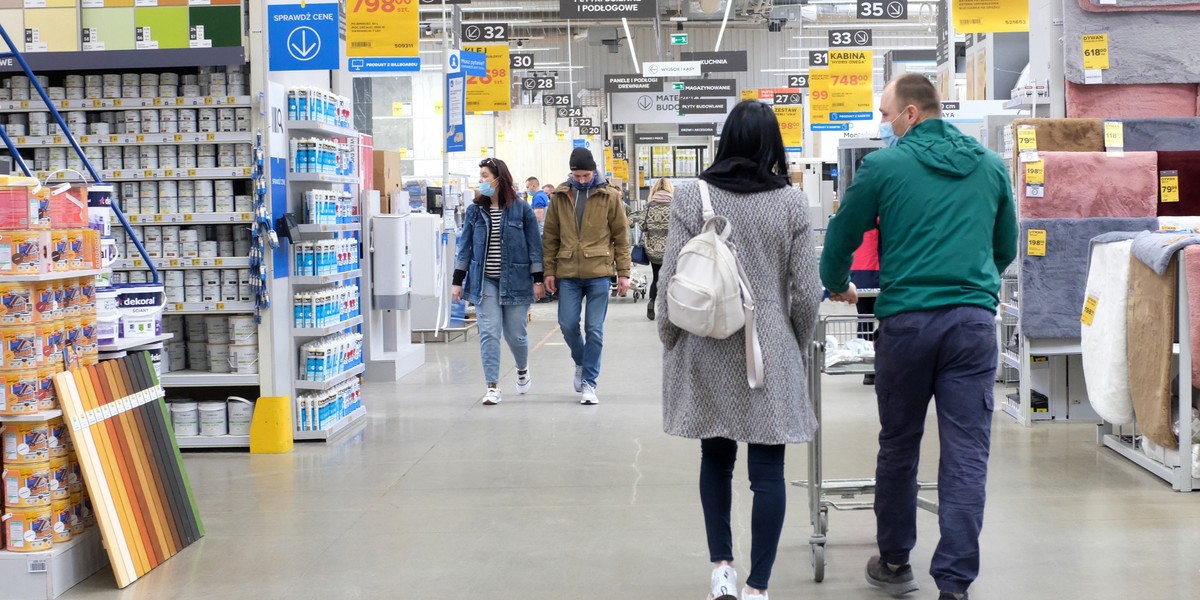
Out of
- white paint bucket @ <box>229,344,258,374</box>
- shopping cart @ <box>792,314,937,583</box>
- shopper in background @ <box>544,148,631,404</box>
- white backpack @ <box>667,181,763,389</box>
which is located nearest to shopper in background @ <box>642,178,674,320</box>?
shopper in background @ <box>544,148,631,404</box>

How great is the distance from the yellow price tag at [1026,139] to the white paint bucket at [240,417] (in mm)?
4273

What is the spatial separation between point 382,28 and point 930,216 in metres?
8.21

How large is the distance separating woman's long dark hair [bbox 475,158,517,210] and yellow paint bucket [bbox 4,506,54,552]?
4.03m

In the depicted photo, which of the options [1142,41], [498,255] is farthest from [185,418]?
[1142,41]

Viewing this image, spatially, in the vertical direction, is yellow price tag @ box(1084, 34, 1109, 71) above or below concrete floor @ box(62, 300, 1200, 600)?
above

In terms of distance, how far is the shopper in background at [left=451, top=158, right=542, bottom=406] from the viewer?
756 cm

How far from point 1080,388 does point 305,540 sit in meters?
4.44

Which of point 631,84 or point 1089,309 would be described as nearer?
point 1089,309

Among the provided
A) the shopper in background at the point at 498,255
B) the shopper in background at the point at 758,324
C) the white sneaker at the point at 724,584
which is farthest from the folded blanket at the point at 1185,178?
the white sneaker at the point at 724,584

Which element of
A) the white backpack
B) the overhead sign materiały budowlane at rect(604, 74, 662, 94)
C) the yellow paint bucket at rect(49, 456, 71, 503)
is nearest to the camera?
the white backpack

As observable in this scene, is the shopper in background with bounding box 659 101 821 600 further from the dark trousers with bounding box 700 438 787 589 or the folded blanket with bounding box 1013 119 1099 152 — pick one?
the folded blanket with bounding box 1013 119 1099 152

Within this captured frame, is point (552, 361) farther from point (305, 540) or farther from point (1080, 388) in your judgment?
point (305, 540)

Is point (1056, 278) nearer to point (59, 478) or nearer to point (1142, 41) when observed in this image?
point (1142, 41)

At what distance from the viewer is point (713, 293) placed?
10.4ft
